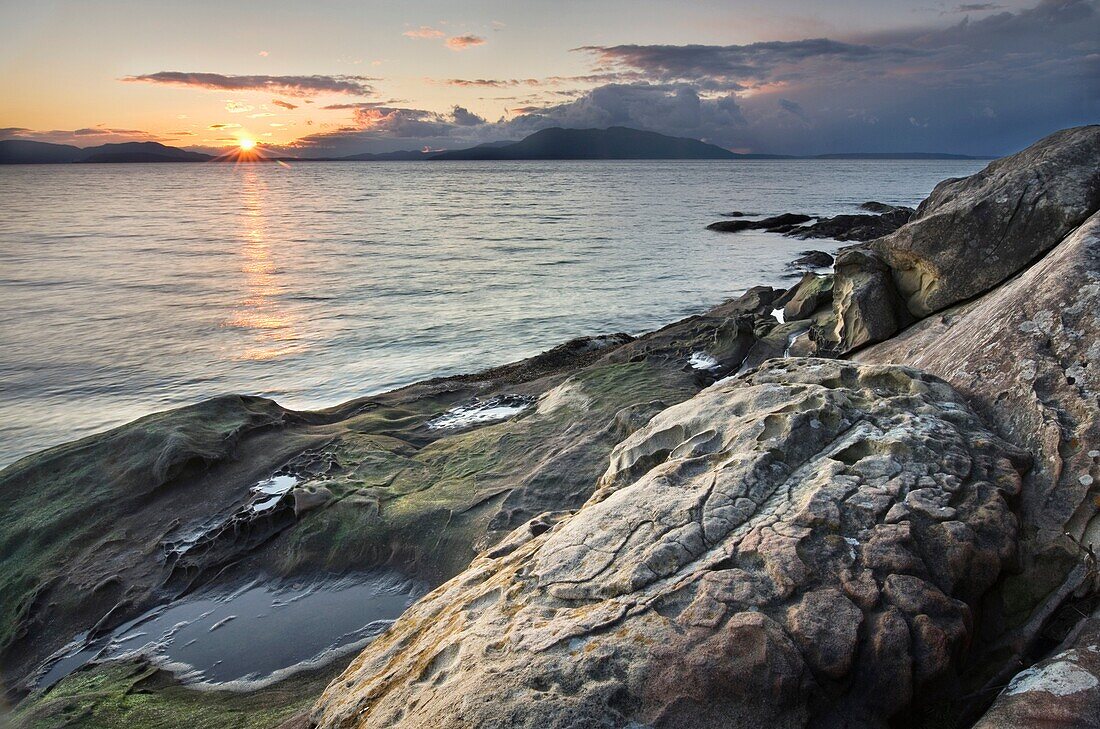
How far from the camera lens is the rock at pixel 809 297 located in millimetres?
14642

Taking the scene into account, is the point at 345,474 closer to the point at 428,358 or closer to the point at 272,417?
the point at 272,417

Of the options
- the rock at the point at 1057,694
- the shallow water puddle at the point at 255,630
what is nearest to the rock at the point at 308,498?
the shallow water puddle at the point at 255,630

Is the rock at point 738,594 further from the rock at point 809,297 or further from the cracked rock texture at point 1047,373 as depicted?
the rock at point 809,297

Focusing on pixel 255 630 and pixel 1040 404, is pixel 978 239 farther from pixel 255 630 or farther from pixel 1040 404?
pixel 255 630

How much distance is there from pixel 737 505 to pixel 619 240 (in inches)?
1650

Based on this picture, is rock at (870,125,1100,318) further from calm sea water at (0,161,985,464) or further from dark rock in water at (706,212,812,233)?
dark rock in water at (706,212,812,233)

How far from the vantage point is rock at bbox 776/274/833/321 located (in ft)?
48.0

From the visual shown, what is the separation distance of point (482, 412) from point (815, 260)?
1018 inches

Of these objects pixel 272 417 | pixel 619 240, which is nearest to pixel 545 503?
pixel 272 417

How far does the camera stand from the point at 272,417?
12055 mm

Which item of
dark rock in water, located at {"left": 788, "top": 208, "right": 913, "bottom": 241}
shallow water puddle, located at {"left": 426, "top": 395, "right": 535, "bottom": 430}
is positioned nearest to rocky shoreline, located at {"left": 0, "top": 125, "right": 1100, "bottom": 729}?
shallow water puddle, located at {"left": 426, "top": 395, "right": 535, "bottom": 430}

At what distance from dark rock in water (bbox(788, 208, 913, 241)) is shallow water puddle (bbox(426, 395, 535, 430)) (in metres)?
34.3

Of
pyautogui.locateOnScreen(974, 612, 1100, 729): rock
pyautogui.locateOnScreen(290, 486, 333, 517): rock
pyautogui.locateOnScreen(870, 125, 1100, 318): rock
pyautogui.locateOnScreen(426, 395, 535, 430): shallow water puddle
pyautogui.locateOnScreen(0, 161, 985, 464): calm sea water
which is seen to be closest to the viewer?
pyautogui.locateOnScreen(974, 612, 1100, 729): rock

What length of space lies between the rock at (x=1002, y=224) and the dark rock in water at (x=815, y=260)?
2386cm
